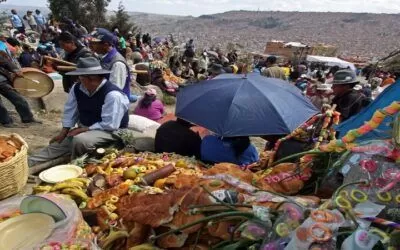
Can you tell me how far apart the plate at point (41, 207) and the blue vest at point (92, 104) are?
220 cm

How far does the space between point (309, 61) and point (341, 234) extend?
27.0 metres

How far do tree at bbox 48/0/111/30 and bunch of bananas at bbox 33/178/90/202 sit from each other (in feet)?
69.3

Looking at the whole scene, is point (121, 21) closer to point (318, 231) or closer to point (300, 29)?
point (318, 231)

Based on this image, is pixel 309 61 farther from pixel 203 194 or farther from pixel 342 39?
pixel 342 39

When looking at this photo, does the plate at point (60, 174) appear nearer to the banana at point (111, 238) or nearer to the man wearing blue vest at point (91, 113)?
the man wearing blue vest at point (91, 113)

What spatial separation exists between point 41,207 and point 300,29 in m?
95.8

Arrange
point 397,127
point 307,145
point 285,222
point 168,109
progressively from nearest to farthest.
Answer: point 285,222 < point 397,127 < point 307,145 < point 168,109

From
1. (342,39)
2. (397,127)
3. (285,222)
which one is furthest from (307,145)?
(342,39)

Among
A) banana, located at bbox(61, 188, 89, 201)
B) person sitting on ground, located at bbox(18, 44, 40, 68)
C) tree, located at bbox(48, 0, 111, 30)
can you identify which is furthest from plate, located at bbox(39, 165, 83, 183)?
tree, located at bbox(48, 0, 111, 30)

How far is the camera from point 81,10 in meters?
23.0

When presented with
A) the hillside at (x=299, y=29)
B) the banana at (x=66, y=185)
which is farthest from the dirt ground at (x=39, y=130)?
the hillside at (x=299, y=29)

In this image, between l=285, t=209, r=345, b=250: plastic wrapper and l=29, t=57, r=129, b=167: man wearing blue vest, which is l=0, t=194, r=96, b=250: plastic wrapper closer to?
l=285, t=209, r=345, b=250: plastic wrapper

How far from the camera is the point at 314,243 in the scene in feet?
5.13

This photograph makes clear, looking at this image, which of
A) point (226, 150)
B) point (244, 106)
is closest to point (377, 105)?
point (244, 106)
